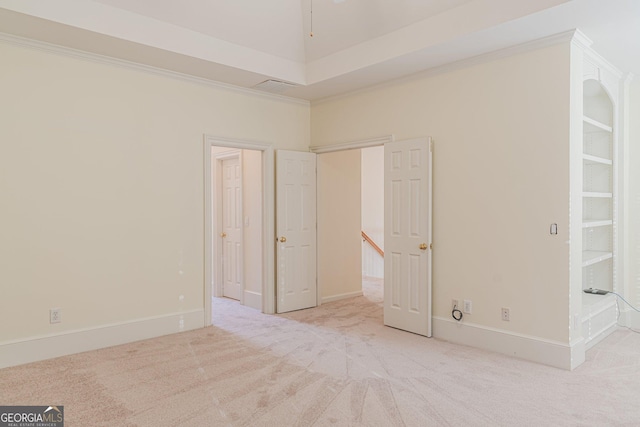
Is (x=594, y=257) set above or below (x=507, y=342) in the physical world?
above

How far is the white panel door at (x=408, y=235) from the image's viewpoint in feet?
14.0

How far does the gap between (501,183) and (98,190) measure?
374 centimetres

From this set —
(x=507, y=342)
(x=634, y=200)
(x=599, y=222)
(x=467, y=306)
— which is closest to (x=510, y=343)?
(x=507, y=342)

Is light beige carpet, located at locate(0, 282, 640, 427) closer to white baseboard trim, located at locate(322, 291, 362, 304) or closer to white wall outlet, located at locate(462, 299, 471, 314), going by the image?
white wall outlet, located at locate(462, 299, 471, 314)

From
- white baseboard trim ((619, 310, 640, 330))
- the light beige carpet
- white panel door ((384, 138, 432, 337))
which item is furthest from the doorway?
white baseboard trim ((619, 310, 640, 330))

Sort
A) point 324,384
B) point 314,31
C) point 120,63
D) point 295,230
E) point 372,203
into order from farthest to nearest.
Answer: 1. point 372,203
2. point 295,230
3. point 314,31
4. point 120,63
5. point 324,384

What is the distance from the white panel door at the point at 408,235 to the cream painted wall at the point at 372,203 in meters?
3.61

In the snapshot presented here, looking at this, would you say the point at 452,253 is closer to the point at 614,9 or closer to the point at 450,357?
the point at 450,357

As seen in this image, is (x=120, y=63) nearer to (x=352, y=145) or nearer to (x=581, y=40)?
(x=352, y=145)

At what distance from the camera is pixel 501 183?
380 centimetres

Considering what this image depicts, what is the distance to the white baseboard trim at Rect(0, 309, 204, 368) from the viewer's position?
11.4 feet

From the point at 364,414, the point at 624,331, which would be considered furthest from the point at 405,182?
the point at 624,331

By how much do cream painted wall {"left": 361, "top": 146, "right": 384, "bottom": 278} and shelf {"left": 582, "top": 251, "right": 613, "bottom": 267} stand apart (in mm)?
4177

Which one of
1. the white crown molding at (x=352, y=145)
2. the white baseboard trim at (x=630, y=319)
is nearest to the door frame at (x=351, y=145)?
the white crown molding at (x=352, y=145)
